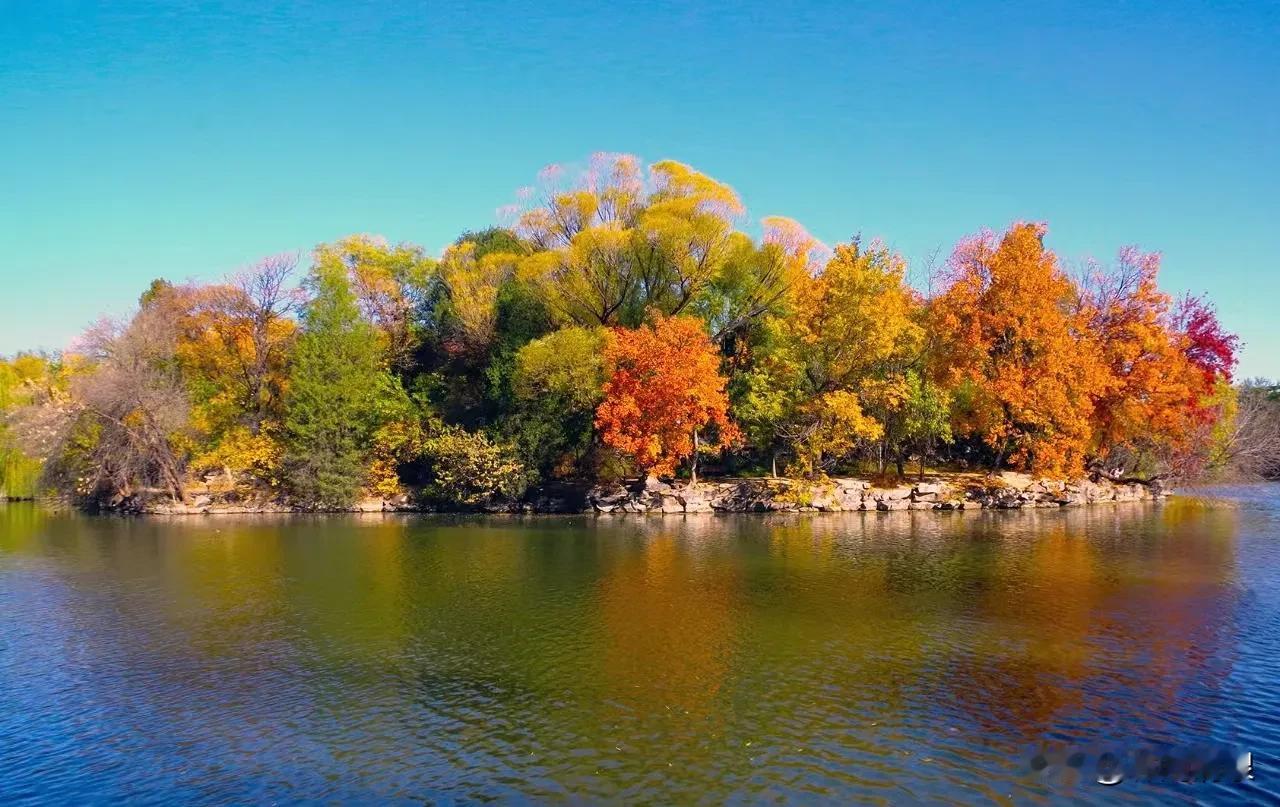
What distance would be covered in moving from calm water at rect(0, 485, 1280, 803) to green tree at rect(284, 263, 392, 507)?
55.3 ft

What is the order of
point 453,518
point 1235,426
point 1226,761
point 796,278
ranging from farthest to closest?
point 1235,426
point 796,278
point 453,518
point 1226,761

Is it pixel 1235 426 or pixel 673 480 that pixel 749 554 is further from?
pixel 1235 426

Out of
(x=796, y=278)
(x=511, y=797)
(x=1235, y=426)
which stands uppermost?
(x=796, y=278)

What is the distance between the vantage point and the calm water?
1338 cm

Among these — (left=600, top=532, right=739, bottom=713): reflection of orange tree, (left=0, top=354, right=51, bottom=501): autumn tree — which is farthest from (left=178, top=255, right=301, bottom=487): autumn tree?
(left=600, top=532, right=739, bottom=713): reflection of orange tree

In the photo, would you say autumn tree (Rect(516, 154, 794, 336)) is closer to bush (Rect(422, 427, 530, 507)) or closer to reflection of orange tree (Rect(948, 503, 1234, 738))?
bush (Rect(422, 427, 530, 507))

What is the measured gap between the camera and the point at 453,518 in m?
47.2

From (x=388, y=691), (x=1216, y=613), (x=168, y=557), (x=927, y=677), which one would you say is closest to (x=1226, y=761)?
(x=927, y=677)

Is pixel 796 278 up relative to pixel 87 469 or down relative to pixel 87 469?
up

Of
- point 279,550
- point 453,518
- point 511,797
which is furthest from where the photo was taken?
point 453,518

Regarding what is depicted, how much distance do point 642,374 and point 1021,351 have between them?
2275 centimetres

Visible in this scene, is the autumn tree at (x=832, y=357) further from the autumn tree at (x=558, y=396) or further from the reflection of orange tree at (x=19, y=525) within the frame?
the reflection of orange tree at (x=19, y=525)

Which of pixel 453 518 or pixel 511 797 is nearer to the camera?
pixel 511 797

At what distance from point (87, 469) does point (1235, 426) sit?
78.1m
